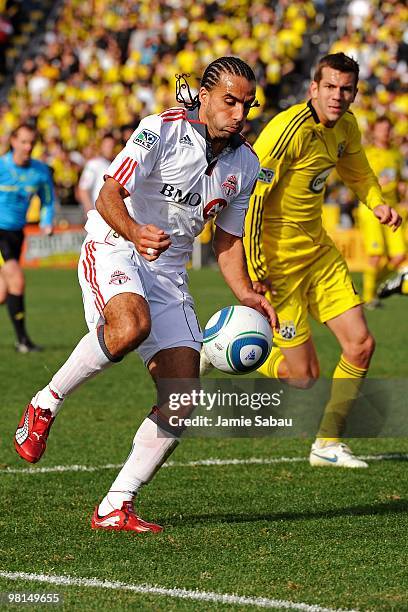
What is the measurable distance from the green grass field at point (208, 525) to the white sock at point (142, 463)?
177 mm

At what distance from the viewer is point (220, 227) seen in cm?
609

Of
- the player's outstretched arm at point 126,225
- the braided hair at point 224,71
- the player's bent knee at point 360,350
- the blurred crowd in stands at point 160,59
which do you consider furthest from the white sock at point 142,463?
the blurred crowd in stands at point 160,59

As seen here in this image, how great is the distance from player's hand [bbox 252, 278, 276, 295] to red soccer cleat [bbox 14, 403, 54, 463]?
139 centimetres

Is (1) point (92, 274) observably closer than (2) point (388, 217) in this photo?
Yes

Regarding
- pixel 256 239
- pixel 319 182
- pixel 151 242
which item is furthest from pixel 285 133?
pixel 151 242

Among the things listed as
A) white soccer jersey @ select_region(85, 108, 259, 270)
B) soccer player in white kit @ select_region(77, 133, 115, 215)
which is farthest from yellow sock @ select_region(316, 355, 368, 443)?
soccer player in white kit @ select_region(77, 133, 115, 215)

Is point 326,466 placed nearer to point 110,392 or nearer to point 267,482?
point 267,482

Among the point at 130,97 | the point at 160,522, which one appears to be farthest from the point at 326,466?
the point at 130,97

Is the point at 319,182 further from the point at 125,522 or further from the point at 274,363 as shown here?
the point at 125,522

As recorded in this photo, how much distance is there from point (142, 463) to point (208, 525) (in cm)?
49

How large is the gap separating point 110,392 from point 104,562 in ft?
19.4

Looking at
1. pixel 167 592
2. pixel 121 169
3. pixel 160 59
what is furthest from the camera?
pixel 160 59

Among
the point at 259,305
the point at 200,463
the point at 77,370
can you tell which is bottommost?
the point at 200,463

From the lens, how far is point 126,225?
5.23 meters
